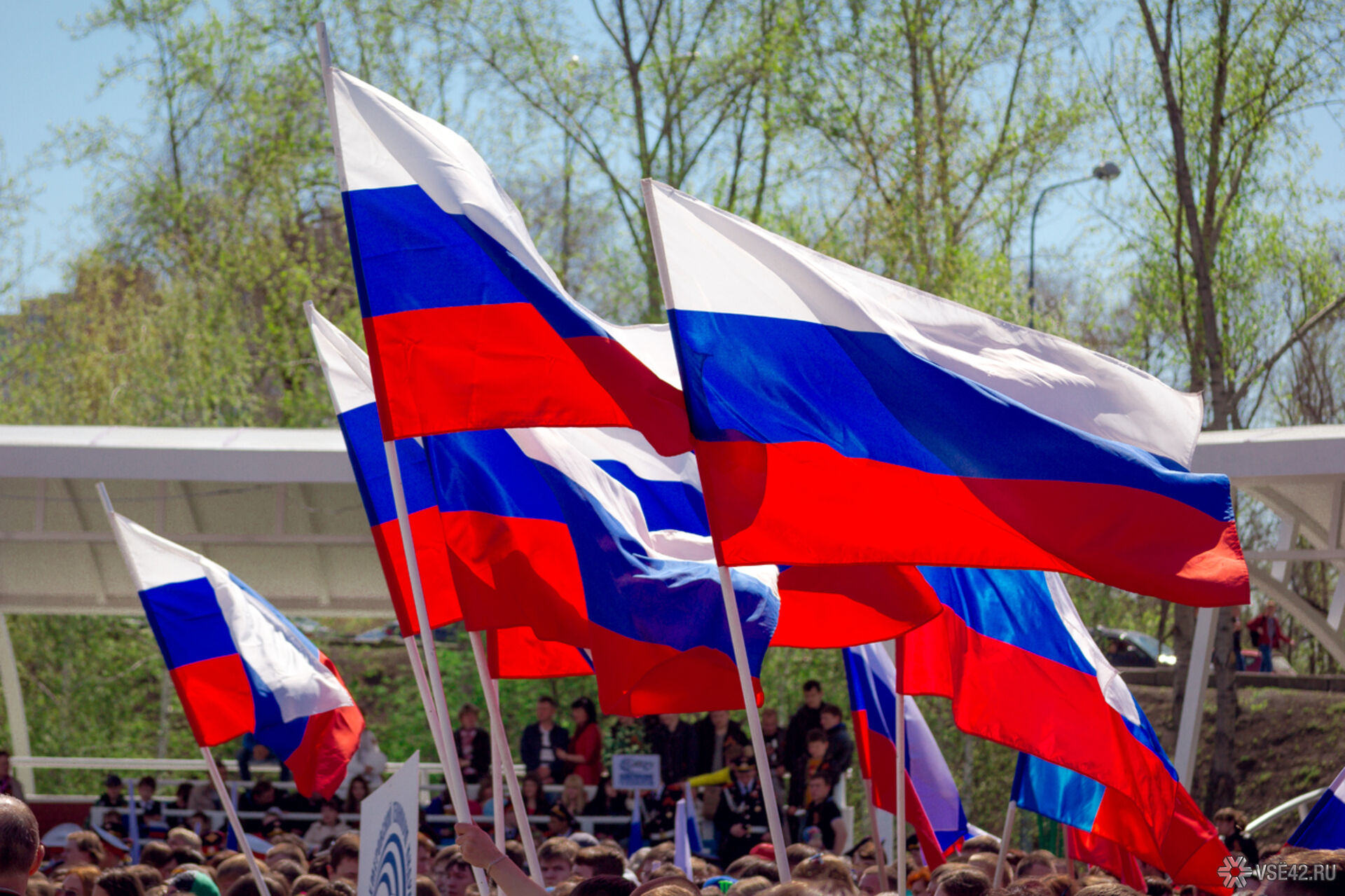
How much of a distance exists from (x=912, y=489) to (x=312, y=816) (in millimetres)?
10231

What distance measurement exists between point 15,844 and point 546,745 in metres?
10.2

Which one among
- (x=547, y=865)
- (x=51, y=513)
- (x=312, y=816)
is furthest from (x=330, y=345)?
(x=51, y=513)

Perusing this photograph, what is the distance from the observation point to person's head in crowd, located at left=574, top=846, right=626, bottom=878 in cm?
669

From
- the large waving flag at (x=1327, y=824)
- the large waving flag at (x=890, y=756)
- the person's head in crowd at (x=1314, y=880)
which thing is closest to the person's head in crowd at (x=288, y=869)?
the large waving flag at (x=890, y=756)

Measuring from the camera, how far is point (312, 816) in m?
13.5

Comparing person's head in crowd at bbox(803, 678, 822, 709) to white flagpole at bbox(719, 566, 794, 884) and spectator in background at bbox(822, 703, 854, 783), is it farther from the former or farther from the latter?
white flagpole at bbox(719, 566, 794, 884)

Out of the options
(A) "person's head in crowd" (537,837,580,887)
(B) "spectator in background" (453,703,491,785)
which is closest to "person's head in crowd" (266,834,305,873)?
(A) "person's head in crowd" (537,837,580,887)

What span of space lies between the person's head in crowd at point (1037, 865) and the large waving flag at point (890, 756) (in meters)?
0.47

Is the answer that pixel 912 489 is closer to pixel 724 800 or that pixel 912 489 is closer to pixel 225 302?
pixel 724 800

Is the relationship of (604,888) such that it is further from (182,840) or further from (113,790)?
(113,790)

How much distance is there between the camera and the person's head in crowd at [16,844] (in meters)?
3.72

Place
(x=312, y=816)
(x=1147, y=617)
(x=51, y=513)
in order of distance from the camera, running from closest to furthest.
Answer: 1. (x=312, y=816)
2. (x=51, y=513)
3. (x=1147, y=617)

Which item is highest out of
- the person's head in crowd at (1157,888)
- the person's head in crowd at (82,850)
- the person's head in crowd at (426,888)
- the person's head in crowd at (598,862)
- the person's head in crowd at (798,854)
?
the person's head in crowd at (598,862)

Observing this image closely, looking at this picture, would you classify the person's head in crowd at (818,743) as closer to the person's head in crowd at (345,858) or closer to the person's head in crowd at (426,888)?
the person's head in crowd at (345,858)
